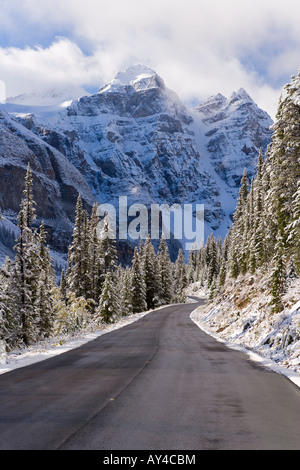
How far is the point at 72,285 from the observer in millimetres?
44531

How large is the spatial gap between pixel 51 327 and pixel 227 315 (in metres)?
15.2

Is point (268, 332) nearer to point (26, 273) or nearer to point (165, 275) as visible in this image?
point (26, 273)

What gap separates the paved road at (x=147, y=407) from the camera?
494 cm

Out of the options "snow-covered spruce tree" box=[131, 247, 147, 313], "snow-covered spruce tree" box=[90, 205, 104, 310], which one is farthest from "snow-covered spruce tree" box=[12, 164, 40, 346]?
"snow-covered spruce tree" box=[131, 247, 147, 313]

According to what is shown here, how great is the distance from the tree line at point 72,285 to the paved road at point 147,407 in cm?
950

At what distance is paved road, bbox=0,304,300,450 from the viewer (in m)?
4.94

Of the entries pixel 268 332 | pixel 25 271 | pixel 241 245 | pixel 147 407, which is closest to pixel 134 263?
pixel 241 245

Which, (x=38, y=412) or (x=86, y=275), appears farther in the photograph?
(x=86, y=275)

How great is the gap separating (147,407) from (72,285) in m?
39.2

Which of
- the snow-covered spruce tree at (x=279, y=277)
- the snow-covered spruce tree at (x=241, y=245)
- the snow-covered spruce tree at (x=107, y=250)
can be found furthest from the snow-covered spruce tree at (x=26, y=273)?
the snow-covered spruce tree at (x=241, y=245)

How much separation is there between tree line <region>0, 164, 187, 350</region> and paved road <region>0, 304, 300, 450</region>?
9.50 m
